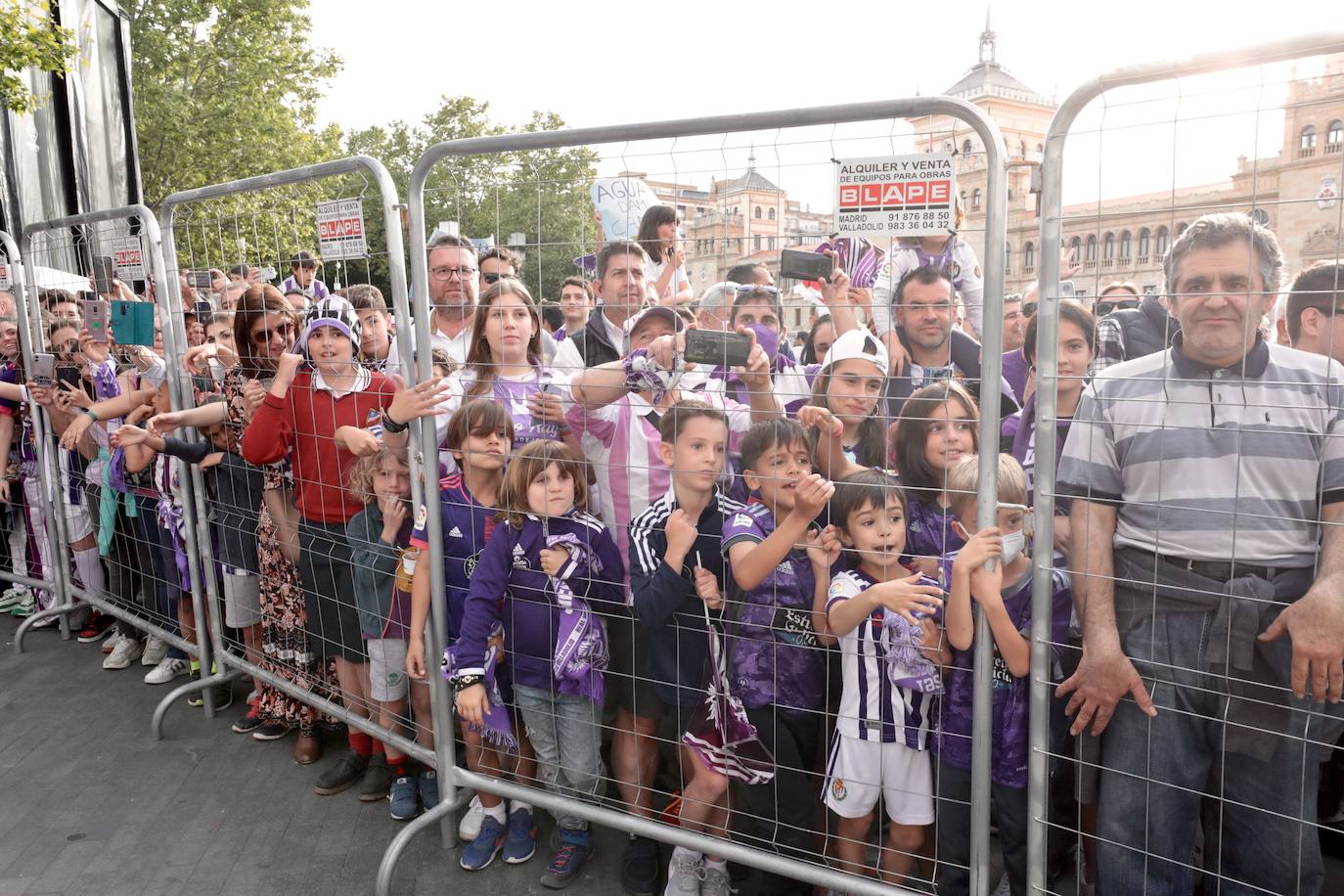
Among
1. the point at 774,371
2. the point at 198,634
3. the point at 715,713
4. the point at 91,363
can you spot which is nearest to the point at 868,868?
the point at 715,713

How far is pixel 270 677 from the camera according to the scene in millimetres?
4086

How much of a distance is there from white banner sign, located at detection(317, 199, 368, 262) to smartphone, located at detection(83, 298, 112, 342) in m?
2.14

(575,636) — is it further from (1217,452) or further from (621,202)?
(1217,452)

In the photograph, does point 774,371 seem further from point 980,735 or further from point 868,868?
point 868,868

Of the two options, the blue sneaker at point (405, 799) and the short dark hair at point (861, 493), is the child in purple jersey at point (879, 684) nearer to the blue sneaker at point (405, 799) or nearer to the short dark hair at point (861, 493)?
the short dark hair at point (861, 493)

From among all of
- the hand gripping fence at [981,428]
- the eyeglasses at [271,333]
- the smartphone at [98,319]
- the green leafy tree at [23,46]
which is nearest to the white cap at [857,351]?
the hand gripping fence at [981,428]

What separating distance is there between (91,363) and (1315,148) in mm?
5468

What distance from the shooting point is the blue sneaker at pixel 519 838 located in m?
3.26

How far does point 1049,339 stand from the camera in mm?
2125

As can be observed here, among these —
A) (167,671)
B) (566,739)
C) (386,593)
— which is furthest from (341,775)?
(167,671)

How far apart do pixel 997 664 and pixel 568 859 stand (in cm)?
163

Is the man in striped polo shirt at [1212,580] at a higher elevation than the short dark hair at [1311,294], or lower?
lower

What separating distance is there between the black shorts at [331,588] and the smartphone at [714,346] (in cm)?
190

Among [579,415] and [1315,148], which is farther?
[579,415]
